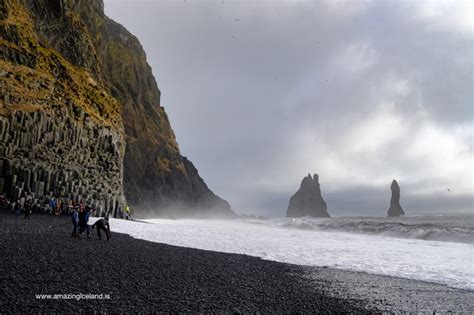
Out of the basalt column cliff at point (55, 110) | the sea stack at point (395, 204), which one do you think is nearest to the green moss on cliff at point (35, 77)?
the basalt column cliff at point (55, 110)

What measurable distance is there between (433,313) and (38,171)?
41.6 m

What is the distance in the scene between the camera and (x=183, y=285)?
32.4 feet

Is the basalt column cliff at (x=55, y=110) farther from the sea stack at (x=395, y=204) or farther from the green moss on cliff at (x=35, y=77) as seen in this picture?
the sea stack at (x=395, y=204)

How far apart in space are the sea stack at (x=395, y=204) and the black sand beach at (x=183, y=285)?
200838mm

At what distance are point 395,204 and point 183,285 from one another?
209m

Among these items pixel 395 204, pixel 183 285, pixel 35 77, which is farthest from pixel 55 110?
pixel 395 204

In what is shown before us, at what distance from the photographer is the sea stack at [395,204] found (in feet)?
619

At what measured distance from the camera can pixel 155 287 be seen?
931 centimetres

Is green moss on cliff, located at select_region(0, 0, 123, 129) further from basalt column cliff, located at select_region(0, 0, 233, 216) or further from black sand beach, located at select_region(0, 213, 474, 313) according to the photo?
black sand beach, located at select_region(0, 213, 474, 313)

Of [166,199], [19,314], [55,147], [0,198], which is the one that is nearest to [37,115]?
[55,147]

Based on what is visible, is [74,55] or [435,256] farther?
[74,55]

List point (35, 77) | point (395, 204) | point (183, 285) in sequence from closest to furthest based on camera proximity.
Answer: point (183, 285) < point (35, 77) < point (395, 204)

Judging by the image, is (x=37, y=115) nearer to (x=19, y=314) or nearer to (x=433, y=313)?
(x=19, y=314)

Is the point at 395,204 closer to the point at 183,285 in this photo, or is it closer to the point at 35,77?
the point at 35,77
